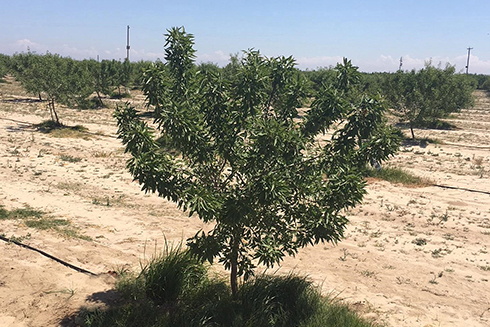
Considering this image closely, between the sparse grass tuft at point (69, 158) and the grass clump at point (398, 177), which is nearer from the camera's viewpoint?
the grass clump at point (398, 177)

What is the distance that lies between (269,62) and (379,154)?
1852mm

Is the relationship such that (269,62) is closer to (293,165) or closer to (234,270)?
(293,165)

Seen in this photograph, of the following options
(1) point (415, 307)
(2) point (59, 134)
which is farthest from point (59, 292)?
(2) point (59, 134)

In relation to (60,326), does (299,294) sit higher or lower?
higher

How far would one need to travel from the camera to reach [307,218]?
5.16m

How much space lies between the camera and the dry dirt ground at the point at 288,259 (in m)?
6.93

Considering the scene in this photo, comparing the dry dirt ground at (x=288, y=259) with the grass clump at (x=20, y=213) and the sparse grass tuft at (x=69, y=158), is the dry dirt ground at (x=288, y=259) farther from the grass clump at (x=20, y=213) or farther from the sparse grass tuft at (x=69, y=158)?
the grass clump at (x=20, y=213)

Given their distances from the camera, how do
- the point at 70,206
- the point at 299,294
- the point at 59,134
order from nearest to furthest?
1. the point at 299,294
2. the point at 70,206
3. the point at 59,134

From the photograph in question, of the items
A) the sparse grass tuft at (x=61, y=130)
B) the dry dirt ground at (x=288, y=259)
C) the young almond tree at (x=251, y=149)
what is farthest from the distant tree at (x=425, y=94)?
the young almond tree at (x=251, y=149)

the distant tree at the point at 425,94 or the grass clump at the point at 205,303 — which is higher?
A: the distant tree at the point at 425,94

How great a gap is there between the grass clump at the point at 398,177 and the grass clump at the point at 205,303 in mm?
9281

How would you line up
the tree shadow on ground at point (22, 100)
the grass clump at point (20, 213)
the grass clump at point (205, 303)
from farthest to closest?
the tree shadow on ground at point (22, 100), the grass clump at point (20, 213), the grass clump at point (205, 303)

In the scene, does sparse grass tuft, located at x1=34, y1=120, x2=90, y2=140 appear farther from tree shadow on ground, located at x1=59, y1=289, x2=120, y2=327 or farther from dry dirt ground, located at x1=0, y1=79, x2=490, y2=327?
tree shadow on ground, located at x1=59, y1=289, x2=120, y2=327

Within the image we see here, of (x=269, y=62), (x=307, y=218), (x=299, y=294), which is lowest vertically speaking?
(x=299, y=294)
